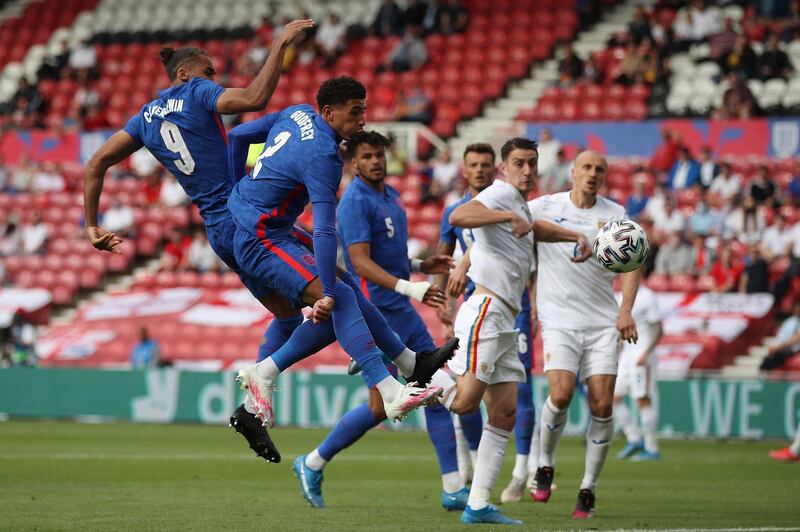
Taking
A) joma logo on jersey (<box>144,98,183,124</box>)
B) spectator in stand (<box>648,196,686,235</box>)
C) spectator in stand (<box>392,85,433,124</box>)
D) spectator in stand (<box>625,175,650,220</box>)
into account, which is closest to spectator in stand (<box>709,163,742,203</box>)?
spectator in stand (<box>648,196,686,235</box>)

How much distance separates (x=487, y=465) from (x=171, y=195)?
20.2m

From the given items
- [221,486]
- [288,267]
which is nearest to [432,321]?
[221,486]

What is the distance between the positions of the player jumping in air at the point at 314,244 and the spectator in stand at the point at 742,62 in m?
17.8

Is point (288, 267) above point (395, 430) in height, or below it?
above

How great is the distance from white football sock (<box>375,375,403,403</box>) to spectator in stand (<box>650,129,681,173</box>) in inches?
627

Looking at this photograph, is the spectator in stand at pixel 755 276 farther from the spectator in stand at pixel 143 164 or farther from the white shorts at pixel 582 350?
the spectator in stand at pixel 143 164

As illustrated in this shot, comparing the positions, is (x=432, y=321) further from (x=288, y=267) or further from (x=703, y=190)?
(x=288, y=267)

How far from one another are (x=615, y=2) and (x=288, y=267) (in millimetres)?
23707

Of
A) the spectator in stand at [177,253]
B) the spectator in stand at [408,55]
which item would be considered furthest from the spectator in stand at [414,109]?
the spectator in stand at [177,253]

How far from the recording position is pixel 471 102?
94.3 ft

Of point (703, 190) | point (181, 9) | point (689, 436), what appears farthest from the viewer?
point (181, 9)

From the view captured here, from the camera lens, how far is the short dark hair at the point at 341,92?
348 inches

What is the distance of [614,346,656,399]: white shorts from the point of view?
54.3ft

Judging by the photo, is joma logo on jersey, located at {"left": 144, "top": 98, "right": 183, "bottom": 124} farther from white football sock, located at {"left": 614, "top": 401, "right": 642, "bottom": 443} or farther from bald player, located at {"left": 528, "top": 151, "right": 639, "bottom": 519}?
white football sock, located at {"left": 614, "top": 401, "right": 642, "bottom": 443}
